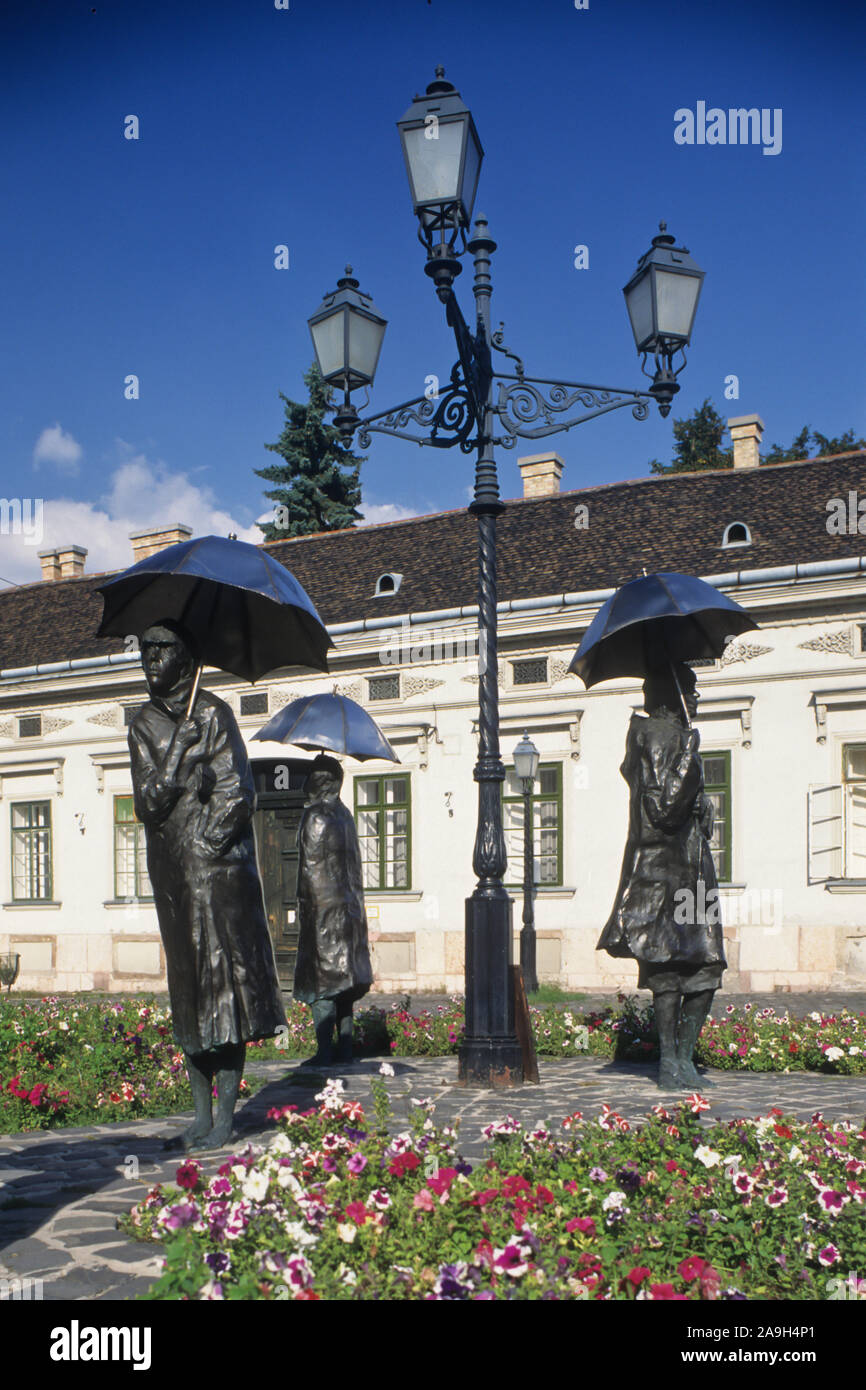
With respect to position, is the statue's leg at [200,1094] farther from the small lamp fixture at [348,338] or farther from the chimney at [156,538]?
the chimney at [156,538]

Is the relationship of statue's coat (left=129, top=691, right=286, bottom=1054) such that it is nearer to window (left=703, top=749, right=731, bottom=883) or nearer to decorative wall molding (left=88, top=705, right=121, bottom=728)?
window (left=703, top=749, right=731, bottom=883)

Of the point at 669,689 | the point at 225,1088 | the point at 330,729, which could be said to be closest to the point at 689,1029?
the point at 669,689

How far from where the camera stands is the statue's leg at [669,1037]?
793 centimetres

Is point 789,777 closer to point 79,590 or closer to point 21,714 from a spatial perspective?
point 21,714

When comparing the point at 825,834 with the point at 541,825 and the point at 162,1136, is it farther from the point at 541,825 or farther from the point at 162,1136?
the point at 162,1136

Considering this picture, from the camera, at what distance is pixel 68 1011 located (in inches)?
387

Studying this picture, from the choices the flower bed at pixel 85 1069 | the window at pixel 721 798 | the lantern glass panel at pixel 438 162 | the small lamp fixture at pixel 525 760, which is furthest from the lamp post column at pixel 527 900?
the lantern glass panel at pixel 438 162

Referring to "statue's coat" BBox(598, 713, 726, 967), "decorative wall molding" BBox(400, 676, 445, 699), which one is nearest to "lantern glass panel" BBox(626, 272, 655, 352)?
"statue's coat" BBox(598, 713, 726, 967)

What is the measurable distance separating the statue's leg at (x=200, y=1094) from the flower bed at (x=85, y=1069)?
4.77 feet

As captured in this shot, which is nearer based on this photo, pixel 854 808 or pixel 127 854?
pixel 854 808

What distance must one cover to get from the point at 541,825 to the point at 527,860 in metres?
0.70

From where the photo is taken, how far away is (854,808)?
1627 cm

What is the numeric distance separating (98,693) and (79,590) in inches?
194
